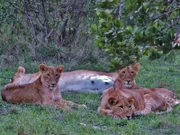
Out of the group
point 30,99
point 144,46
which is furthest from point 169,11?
point 30,99

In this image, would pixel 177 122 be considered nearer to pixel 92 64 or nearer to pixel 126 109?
pixel 126 109

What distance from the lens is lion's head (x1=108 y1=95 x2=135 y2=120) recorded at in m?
6.48

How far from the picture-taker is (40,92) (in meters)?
7.08

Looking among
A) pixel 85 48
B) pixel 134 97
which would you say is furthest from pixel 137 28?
pixel 85 48

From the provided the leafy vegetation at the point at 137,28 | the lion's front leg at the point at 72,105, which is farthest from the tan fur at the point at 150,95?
the leafy vegetation at the point at 137,28

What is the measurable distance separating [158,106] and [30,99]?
1.68 meters

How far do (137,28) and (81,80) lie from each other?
5880 mm

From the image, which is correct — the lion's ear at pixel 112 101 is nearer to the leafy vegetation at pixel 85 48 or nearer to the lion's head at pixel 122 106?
the lion's head at pixel 122 106

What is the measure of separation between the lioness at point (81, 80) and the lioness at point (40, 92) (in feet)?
4.41

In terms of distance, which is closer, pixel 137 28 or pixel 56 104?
pixel 137 28

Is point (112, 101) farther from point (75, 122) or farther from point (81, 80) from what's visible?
point (81, 80)

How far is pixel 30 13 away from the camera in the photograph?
35.8ft

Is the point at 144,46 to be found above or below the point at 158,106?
above

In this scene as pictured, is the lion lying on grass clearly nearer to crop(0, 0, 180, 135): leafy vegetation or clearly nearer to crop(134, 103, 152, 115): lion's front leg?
crop(134, 103, 152, 115): lion's front leg
